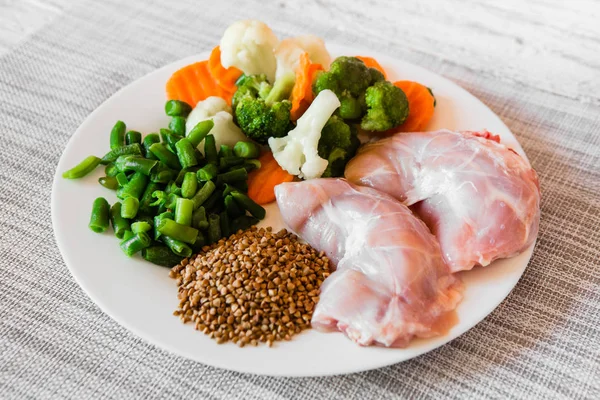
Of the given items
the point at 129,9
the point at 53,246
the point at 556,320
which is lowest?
the point at 556,320

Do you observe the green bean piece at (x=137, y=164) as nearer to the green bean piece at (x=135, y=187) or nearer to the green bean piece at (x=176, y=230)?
the green bean piece at (x=135, y=187)

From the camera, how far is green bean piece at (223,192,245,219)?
2.91 m

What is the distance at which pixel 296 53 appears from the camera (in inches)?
135

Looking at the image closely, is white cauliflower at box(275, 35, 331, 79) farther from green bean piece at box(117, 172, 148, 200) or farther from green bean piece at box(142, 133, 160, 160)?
green bean piece at box(117, 172, 148, 200)

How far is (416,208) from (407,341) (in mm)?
750

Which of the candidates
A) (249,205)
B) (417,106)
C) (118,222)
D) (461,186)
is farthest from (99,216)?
(417,106)

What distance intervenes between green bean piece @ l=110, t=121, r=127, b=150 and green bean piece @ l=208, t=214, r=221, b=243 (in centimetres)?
72

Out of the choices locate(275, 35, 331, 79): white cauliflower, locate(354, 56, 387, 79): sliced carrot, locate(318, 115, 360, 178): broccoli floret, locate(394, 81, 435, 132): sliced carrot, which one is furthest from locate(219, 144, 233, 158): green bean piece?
locate(354, 56, 387, 79): sliced carrot

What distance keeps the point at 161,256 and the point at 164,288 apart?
0.15 m

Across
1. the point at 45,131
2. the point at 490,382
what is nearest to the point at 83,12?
the point at 45,131

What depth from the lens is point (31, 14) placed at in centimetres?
464

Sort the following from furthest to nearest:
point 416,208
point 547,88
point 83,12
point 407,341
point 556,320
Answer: point 83,12 → point 547,88 → point 416,208 → point 556,320 → point 407,341

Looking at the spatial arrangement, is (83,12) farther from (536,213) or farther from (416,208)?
(536,213)

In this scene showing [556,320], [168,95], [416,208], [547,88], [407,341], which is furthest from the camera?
[547,88]
